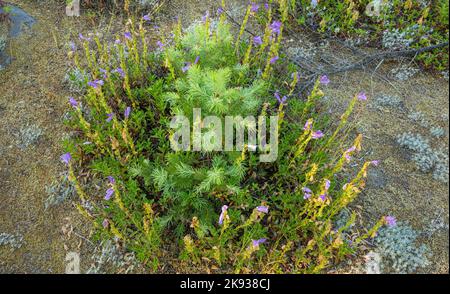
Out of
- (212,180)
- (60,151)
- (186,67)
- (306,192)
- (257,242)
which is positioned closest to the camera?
(257,242)

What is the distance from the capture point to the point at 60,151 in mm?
3471

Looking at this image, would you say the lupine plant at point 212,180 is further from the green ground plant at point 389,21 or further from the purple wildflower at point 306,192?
the green ground plant at point 389,21

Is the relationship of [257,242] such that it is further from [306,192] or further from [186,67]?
[186,67]

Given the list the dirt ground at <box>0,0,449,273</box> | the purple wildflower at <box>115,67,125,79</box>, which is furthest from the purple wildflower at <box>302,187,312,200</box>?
the purple wildflower at <box>115,67,125,79</box>

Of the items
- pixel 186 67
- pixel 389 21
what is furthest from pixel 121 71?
pixel 389 21

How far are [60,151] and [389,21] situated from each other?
389cm

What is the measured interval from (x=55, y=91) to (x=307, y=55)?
2.79 metres

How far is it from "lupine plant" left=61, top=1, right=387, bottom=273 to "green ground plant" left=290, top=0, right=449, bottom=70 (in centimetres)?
123

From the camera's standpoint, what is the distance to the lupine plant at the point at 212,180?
2773 millimetres

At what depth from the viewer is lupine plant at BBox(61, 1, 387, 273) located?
277 cm

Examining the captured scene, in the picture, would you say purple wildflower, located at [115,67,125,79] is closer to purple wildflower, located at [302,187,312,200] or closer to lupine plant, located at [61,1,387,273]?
lupine plant, located at [61,1,387,273]

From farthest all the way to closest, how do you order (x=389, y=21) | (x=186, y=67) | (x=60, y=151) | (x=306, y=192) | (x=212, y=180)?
(x=389, y=21)
(x=60, y=151)
(x=186, y=67)
(x=306, y=192)
(x=212, y=180)

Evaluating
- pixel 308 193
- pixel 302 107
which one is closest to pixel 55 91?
pixel 302 107

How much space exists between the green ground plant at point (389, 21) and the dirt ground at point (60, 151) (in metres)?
0.32
